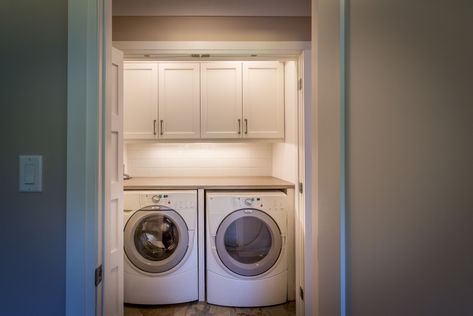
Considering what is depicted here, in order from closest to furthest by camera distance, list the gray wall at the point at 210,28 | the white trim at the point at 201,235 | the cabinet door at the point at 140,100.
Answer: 1. the gray wall at the point at 210,28
2. the white trim at the point at 201,235
3. the cabinet door at the point at 140,100

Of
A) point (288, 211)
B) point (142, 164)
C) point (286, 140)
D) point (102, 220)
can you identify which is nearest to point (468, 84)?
point (102, 220)

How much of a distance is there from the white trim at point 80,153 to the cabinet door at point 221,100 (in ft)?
6.66

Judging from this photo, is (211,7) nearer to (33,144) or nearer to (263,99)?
(263,99)

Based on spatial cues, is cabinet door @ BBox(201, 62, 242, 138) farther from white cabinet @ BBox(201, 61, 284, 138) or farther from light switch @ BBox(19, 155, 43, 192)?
light switch @ BBox(19, 155, 43, 192)

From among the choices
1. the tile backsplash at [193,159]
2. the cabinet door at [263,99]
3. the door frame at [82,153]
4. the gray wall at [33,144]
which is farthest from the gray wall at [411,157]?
the tile backsplash at [193,159]

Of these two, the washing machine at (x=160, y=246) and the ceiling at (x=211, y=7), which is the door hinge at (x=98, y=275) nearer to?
the washing machine at (x=160, y=246)

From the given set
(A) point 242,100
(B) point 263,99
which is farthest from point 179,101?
(B) point 263,99

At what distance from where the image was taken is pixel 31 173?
852 millimetres

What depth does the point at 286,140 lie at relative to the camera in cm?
281

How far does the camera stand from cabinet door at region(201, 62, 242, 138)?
2844 mm

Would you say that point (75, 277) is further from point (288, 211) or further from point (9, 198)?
point (288, 211)

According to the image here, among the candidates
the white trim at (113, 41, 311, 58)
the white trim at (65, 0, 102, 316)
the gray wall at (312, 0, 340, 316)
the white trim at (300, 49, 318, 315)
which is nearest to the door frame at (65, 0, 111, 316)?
the white trim at (65, 0, 102, 316)

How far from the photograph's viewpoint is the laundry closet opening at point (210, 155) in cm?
235

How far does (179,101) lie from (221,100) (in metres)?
0.42
